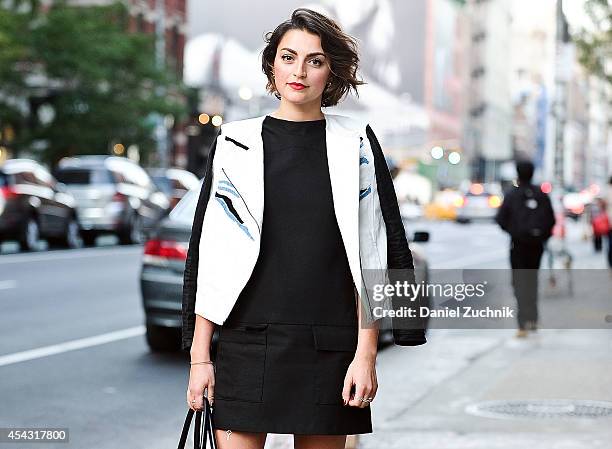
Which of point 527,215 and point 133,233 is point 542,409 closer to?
point 527,215

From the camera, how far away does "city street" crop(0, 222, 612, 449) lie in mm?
8391

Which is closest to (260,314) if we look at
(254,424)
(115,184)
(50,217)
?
(254,424)

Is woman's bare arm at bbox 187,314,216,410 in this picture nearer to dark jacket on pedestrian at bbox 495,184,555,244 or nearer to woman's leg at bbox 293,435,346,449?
woman's leg at bbox 293,435,346,449

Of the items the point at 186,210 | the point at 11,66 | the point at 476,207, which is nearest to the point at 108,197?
the point at 11,66

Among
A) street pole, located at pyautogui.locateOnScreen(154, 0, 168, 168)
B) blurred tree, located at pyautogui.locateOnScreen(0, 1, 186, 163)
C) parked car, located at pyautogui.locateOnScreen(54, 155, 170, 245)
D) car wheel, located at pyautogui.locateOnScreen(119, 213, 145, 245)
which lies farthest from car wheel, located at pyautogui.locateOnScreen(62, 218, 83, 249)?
street pole, located at pyautogui.locateOnScreen(154, 0, 168, 168)

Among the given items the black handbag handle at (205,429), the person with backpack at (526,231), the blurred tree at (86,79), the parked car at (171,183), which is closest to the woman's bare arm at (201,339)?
the black handbag handle at (205,429)

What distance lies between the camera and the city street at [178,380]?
27.5ft

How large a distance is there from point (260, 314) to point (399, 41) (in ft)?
362

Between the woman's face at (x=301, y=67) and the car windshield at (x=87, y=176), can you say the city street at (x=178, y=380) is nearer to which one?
the woman's face at (x=301, y=67)

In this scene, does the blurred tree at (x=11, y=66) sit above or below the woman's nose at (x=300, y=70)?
above

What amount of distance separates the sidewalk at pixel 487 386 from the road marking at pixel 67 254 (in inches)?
445

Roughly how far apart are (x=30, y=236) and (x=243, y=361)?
23.3 metres

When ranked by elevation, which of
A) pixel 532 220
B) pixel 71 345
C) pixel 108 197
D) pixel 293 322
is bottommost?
pixel 71 345

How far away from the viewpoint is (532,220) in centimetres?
1421
